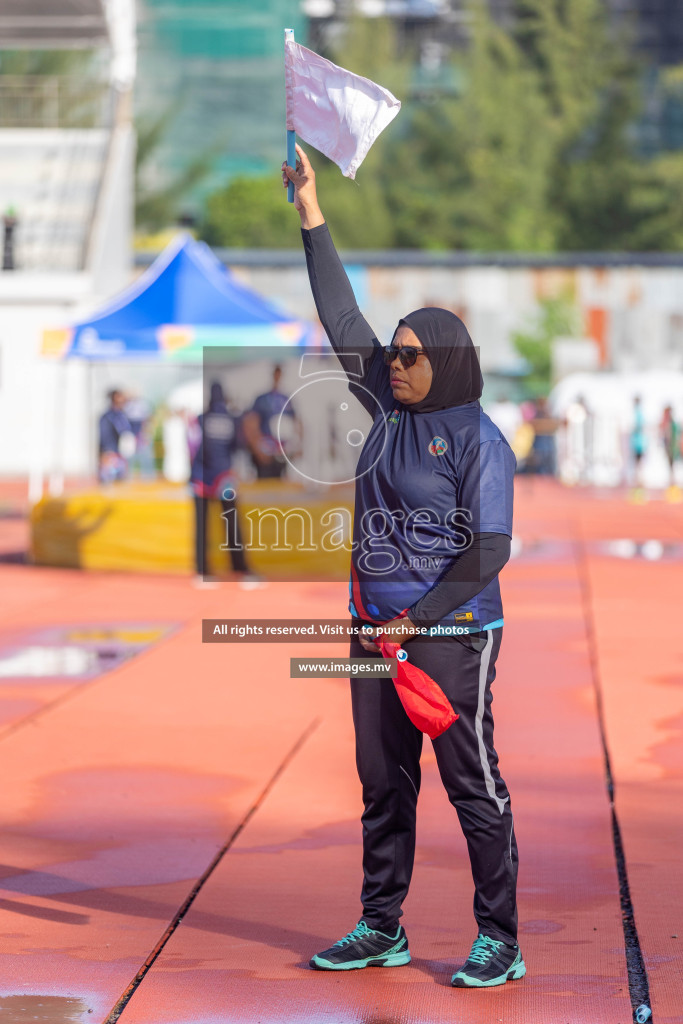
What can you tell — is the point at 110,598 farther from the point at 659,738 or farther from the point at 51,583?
the point at 659,738

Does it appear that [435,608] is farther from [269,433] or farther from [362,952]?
[269,433]

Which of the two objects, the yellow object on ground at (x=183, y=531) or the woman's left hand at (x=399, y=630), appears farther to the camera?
the yellow object on ground at (x=183, y=531)

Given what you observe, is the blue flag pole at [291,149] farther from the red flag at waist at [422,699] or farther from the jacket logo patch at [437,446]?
the red flag at waist at [422,699]

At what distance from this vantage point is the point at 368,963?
171 inches

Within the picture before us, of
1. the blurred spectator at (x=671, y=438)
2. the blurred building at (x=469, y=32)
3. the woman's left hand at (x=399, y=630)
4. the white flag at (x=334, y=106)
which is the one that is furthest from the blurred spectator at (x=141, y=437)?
the blurred building at (x=469, y=32)

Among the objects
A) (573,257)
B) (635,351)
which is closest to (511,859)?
(635,351)

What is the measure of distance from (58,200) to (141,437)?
374 inches

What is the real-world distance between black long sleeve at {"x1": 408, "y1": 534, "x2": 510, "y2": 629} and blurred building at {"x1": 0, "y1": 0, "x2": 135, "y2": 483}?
25223 millimetres

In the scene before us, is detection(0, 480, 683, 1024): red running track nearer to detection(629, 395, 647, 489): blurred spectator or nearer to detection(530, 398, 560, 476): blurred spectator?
detection(629, 395, 647, 489): blurred spectator

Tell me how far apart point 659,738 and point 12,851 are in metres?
3.69

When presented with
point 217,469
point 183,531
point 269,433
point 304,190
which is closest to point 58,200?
point 269,433

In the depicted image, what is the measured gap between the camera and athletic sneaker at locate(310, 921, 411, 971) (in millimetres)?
4320

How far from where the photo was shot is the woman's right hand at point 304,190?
4582mm

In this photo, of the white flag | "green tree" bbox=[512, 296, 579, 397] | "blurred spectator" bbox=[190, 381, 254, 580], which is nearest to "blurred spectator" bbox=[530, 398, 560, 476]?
"green tree" bbox=[512, 296, 579, 397]
